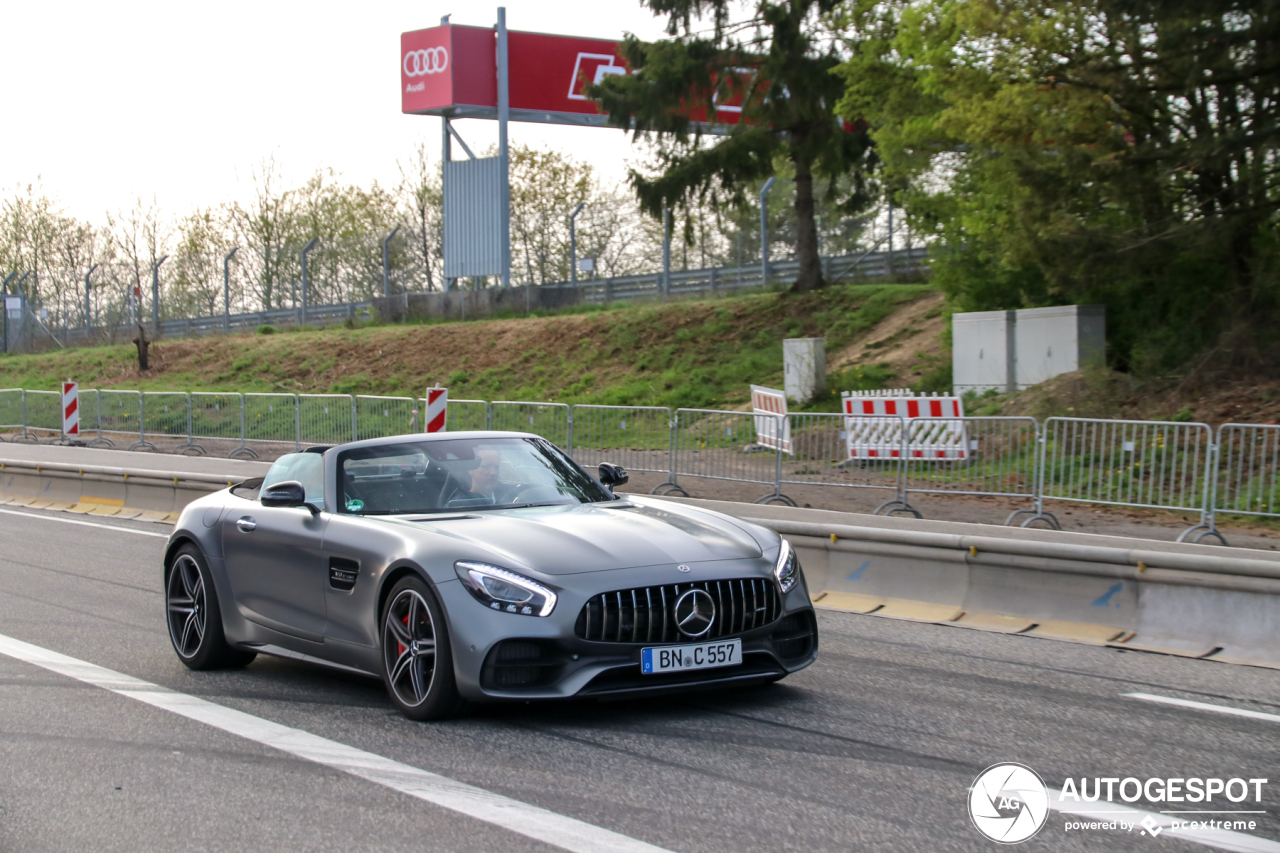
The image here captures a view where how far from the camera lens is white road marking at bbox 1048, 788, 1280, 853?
13.7 feet

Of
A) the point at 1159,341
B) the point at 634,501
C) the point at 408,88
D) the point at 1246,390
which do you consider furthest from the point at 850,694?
the point at 408,88

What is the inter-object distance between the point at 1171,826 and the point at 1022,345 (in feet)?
66.3

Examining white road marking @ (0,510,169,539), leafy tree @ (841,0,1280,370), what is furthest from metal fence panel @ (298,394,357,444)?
leafy tree @ (841,0,1280,370)

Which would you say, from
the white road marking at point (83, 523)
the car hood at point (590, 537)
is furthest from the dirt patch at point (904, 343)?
the car hood at point (590, 537)

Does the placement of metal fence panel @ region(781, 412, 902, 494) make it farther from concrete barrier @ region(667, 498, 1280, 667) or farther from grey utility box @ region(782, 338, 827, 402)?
grey utility box @ region(782, 338, 827, 402)

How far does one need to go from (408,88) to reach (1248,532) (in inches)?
1245

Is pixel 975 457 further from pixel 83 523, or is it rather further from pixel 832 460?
pixel 83 523

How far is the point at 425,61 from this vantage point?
39219 mm

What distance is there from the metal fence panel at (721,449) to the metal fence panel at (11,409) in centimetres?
2146

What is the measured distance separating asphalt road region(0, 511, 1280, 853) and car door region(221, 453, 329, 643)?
408 mm

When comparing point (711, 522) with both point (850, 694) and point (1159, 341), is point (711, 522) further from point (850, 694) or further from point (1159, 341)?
point (1159, 341)

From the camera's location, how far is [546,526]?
20.4 ft

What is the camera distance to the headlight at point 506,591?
5645 millimetres

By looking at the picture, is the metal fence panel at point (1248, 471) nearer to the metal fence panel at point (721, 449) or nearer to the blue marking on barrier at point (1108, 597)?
the blue marking on barrier at point (1108, 597)
